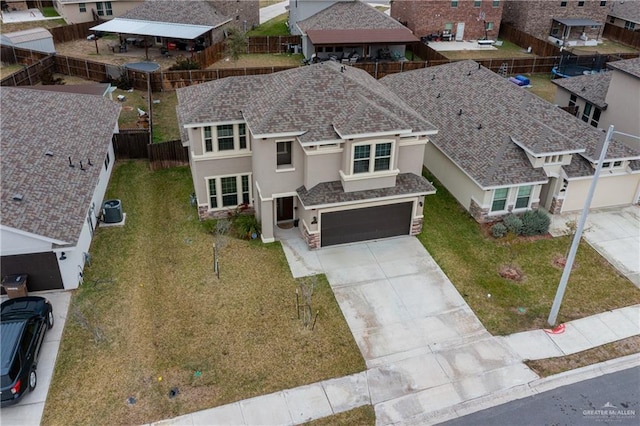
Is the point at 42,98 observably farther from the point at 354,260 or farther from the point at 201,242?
the point at 354,260

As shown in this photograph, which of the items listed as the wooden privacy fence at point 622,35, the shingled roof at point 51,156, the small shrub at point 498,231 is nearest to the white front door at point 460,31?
the wooden privacy fence at point 622,35

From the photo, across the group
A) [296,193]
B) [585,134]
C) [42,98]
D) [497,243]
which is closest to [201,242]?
[296,193]

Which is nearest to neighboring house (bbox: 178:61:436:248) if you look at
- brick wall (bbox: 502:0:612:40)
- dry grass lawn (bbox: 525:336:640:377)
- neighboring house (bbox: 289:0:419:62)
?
dry grass lawn (bbox: 525:336:640:377)

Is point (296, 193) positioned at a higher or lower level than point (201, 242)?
higher

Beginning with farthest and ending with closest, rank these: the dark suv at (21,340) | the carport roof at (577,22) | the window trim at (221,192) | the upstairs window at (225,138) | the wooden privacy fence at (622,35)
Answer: the wooden privacy fence at (622,35) → the carport roof at (577,22) → the window trim at (221,192) → the upstairs window at (225,138) → the dark suv at (21,340)

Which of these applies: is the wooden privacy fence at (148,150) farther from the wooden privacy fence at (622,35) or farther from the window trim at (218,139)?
the wooden privacy fence at (622,35)

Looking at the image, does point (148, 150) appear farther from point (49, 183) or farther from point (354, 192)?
point (354, 192)

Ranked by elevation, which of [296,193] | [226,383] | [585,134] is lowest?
[226,383]
